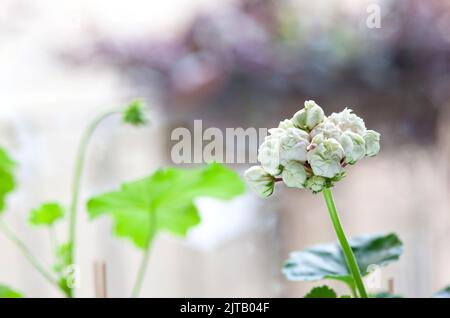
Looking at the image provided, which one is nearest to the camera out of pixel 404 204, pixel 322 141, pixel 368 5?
pixel 322 141

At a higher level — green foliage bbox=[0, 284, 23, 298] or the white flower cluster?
the white flower cluster

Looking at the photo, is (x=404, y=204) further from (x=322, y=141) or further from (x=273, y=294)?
(x=322, y=141)

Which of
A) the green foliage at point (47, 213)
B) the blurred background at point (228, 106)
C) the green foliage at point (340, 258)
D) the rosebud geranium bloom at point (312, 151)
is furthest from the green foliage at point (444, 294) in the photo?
the green foliage at point (47, 213)

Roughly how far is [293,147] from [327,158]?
1.1 inches

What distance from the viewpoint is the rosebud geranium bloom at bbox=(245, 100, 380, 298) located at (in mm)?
496

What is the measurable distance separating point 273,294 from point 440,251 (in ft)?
1.01

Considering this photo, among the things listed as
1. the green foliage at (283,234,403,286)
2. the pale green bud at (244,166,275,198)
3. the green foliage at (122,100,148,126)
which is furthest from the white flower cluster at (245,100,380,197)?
the green foliage at (122,100,148,126)

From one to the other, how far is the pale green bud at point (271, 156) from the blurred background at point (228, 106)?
0.44 metres

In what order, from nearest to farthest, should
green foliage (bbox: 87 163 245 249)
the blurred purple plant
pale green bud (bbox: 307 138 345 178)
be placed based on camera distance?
pale green bud (bbox: 307 138 345 178), green foliage (bbox: 87 163 245 249), the blurred purple plant

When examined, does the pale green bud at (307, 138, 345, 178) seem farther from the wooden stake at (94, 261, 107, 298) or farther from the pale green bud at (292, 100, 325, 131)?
the wooden stake at (94, 261, 107, 298)

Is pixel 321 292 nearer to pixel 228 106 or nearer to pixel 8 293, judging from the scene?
pixel 8 293

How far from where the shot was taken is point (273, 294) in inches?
39.6

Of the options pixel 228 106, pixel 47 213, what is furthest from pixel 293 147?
pixel 228 106

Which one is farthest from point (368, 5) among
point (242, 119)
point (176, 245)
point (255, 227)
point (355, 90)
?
point (176, 245)
